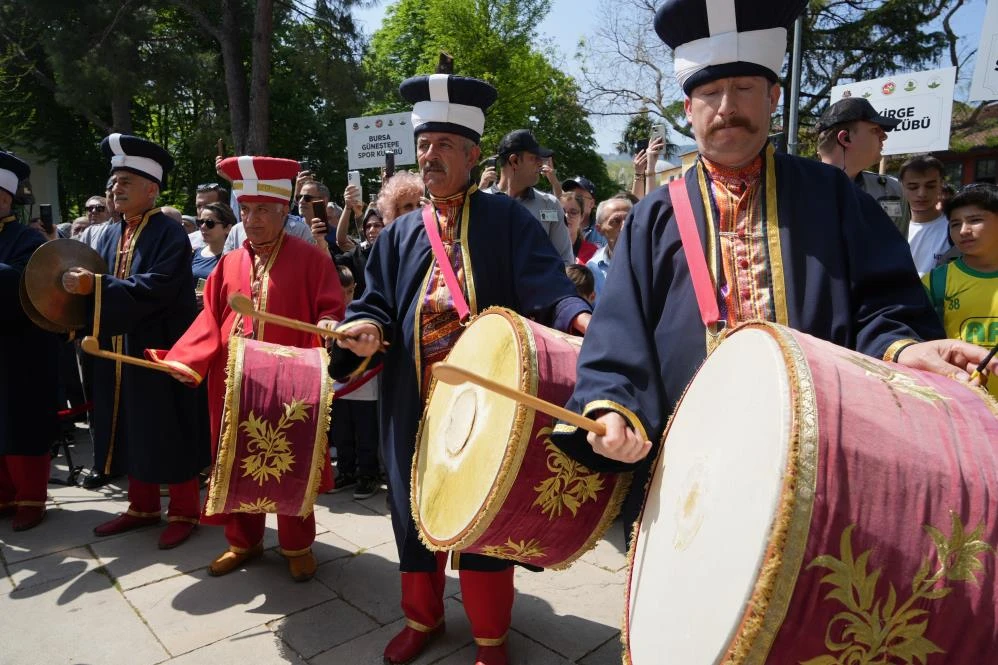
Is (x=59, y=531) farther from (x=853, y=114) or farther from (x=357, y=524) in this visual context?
(x=853, y=114)

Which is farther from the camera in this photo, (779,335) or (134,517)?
(134,517)

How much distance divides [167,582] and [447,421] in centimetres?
221

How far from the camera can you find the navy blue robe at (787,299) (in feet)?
5.72

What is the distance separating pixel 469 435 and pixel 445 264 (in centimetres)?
84

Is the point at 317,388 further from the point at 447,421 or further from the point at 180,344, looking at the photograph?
the point at 180,344

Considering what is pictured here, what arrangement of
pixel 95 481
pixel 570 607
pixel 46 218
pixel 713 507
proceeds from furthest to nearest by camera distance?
pixel 46 218, pixel 95 481, pixel 570 607, pixel 713 507

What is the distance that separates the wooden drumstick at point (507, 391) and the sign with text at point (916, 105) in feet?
17.6

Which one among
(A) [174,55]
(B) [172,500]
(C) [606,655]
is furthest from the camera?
(A) [174,55]

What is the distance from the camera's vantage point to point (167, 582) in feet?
11.6

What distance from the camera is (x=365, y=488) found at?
4.84 metres

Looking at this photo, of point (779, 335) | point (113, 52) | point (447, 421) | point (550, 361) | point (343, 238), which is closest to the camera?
point (779, 335)

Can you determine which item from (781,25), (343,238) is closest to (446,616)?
(781,25)

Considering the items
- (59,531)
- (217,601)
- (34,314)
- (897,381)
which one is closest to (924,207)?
(897,381)

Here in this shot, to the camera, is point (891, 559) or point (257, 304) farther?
point (257, 304)
